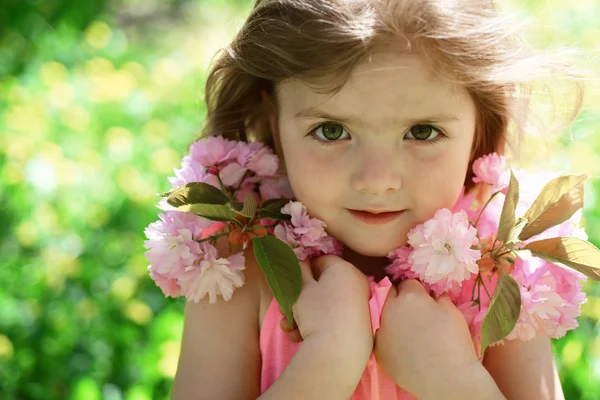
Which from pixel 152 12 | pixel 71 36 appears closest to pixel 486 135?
pixel 71 36

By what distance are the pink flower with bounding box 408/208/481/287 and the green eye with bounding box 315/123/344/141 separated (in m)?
0.25

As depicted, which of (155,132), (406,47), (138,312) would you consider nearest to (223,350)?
(406,47)

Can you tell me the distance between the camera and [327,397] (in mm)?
1735

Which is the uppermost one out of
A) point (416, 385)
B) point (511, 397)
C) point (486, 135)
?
point (486, 135)

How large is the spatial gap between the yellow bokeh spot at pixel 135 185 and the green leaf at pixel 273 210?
1605mm

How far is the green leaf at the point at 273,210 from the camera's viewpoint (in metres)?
1.94

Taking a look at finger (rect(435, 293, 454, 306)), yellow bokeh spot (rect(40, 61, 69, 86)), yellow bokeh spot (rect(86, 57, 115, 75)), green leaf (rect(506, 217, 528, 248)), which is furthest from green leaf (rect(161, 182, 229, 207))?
yellow bokeh spot (rect(86, 57, 115, 75))

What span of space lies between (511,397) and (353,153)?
623 millimetres

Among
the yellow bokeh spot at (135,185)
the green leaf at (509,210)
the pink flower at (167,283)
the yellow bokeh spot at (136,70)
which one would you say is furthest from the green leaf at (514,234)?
the yellow bokeh spot at (136,70)

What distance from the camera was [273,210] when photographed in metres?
1.96

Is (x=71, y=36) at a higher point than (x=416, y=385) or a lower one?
higher

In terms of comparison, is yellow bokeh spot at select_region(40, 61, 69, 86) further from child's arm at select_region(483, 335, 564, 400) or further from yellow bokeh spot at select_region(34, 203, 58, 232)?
child's arm at select_region(483, 335, 564, 400)

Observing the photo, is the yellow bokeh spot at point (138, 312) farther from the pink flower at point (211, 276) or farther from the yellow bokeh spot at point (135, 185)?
the pink flower at point (211, 276)

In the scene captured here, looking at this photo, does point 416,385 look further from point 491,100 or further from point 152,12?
point 152,12
